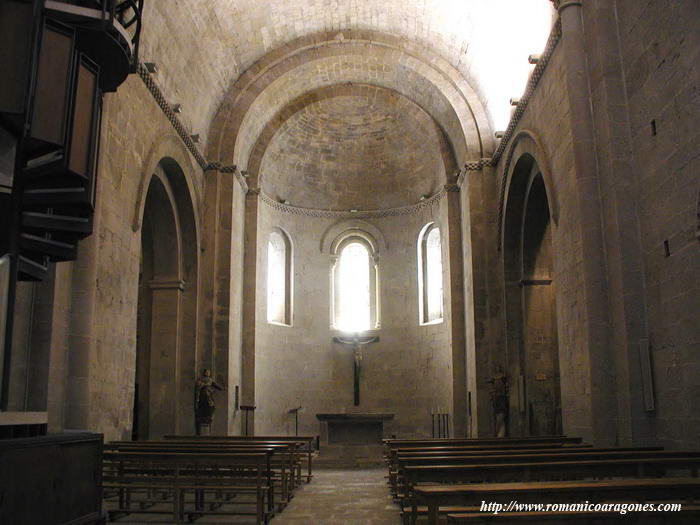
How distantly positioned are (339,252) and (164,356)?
8.80 meters

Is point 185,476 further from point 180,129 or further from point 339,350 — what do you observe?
point 339,350

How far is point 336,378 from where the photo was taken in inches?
883

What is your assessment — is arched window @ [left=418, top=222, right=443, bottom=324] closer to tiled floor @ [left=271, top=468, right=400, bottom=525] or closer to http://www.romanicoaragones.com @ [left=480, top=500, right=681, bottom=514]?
tiled floor @ [left=271, top=468, right=400, bottom=525]

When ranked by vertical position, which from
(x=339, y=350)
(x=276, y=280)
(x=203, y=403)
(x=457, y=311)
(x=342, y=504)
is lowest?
(x=342, y=504)

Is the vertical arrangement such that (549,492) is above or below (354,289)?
below

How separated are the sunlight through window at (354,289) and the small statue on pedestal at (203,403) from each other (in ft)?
25.0

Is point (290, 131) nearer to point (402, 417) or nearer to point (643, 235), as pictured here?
point (402, 417)

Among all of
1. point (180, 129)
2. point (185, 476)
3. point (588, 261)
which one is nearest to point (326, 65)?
point (180, 129)

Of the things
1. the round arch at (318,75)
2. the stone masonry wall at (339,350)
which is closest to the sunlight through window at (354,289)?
the stone masonry wall at (339,350)

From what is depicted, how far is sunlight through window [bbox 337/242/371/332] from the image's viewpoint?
2344 cm

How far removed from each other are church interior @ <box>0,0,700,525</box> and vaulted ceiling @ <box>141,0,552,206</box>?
0.27 ft

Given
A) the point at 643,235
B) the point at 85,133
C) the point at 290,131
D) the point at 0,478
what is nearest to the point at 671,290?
the point at 643,235

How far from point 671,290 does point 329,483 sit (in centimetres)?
726

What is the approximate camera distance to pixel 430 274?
73.7 ft
